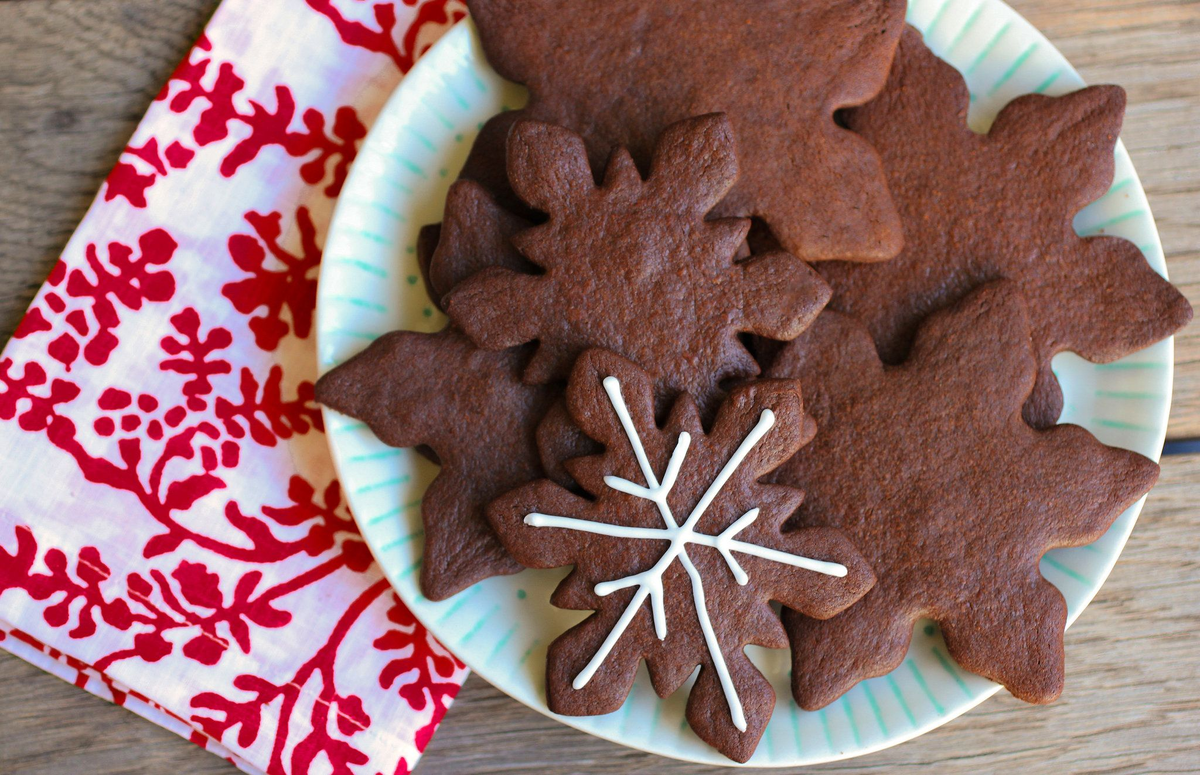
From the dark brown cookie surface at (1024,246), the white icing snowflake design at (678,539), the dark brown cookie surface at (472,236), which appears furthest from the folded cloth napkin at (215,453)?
the dark brown cookie surface at (1024,246)

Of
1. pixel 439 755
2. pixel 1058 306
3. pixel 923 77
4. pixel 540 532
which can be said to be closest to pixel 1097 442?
pixel 1058 306

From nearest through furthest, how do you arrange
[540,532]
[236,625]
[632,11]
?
[540,532]
[632,11]
[236,625]

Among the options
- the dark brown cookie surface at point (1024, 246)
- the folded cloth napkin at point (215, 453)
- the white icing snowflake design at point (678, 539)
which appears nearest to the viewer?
the white icing snowflake design at point (678, 539)

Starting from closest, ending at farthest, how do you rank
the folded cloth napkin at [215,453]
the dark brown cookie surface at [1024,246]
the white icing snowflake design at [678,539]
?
the white icing snowflake design at [678,539] < the dark brown cookie surface at [1024,246] < the folded cloth napkin at [215,453]

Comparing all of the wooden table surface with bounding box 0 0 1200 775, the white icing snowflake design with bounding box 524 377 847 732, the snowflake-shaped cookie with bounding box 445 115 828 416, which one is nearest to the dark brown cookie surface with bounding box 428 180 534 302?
the snowflake-shaped cookie with bounding box 445 115 828 416

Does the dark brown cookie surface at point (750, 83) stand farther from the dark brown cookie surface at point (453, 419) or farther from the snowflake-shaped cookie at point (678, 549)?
the dark brown cookie surface at point (453, 419)

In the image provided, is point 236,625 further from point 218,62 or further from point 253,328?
point 218,62
